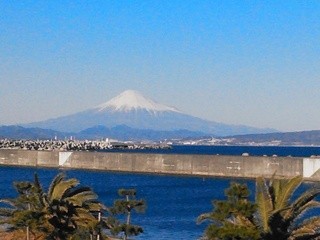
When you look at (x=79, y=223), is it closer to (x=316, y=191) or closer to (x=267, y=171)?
(x=316, y=191)

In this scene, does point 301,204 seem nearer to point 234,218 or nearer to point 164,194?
point 234,218

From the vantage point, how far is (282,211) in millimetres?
11344

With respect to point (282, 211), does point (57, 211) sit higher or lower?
lower

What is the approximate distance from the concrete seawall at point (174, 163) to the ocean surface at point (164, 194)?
0.72 m

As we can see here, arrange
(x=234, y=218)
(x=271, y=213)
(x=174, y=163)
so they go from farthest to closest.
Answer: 1. (x=174, y=163)
2. (x=234, y=218)
3. (x=271, y=213)

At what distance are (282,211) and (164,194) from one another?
42211 mm

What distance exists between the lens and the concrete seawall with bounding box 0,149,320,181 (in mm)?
58719

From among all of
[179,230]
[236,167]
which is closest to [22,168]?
[236,167]

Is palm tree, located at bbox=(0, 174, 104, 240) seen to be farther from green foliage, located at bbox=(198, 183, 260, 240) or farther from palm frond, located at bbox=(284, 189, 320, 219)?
palm frond, located at bbox=(284, 189, 320, 219)

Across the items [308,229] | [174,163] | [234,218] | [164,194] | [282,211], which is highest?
[174,163]

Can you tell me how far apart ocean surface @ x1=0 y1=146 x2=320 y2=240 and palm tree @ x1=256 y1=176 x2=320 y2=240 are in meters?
16.8

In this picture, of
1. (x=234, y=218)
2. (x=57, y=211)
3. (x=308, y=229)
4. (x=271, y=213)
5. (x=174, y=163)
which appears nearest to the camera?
(x=271, y=213)

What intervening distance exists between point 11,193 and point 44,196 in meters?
39.5

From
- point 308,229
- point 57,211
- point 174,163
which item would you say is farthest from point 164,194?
point 308,229
